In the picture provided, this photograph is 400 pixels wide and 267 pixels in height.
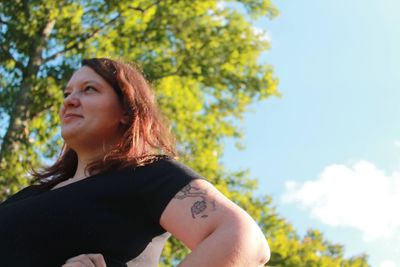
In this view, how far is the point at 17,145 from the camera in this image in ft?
33.9

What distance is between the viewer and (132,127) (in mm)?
2088

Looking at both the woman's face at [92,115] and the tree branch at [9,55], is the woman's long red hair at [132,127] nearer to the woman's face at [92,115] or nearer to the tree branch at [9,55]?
the woman's face at [92,115]

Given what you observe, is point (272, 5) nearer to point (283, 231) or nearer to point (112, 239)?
point (283, 231)

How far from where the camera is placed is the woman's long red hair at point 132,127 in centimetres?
194

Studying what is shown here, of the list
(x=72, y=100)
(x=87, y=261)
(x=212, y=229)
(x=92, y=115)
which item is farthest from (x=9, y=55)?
(x=212, y=229)

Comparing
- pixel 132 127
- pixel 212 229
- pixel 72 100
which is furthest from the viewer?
pixel 72 100

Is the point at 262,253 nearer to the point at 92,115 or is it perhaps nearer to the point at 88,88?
the point at 92,115

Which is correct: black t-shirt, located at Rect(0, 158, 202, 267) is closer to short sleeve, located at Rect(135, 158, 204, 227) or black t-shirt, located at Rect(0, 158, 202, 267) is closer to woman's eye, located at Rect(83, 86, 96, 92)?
short sleeve, located at Rect(135, 158, 204, 227)

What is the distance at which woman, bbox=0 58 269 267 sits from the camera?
1452 mm

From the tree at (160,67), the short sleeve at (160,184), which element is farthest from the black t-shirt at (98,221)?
the tree at (160,67)

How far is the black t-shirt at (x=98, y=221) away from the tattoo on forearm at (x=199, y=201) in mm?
28

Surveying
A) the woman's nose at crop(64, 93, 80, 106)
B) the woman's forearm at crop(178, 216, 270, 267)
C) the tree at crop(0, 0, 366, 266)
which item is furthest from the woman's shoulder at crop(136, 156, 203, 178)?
the tree at crop(0, 0, 366, 266)

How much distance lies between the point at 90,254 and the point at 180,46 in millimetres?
10935

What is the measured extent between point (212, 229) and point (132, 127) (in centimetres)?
71
